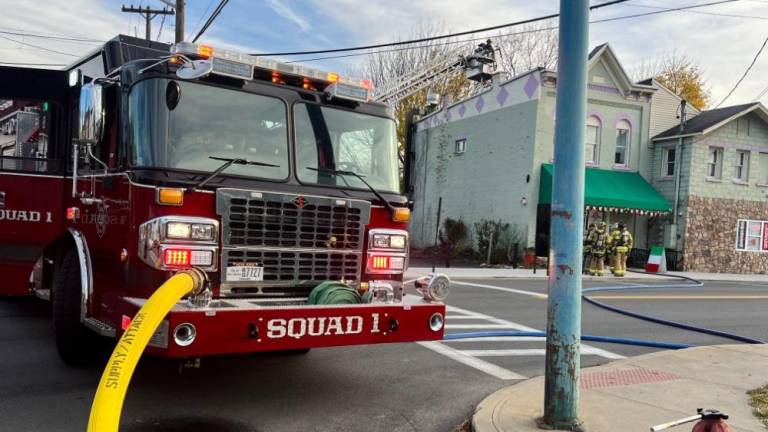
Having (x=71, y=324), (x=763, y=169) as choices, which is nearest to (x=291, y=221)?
(x=71, y=324)

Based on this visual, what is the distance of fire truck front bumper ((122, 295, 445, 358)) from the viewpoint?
3.89m

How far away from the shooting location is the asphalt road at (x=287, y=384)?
4602 millimetres

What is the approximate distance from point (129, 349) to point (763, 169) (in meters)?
29.2

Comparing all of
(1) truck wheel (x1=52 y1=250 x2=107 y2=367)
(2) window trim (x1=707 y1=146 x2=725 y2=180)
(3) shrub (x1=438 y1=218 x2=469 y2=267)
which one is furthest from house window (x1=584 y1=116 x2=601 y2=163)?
(1) truck wheel (x1=52 y1=250 x2=107 y2=367)

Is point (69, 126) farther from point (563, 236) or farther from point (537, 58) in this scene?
point (537, 58)

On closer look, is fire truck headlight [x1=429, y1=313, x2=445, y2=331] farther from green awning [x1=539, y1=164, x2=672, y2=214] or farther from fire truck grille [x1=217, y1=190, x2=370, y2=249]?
green awning [x1=539, y1=164, x2=672, y2=214]

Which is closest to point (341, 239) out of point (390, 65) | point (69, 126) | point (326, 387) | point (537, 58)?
point (326, 387)

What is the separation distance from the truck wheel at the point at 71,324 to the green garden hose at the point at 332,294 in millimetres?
2085

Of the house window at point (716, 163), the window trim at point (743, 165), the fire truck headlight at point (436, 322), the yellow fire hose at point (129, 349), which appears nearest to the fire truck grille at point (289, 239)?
the yellow fire hose at point (129, 349)

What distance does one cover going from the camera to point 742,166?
87.4 feet

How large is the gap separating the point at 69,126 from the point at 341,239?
144 inches

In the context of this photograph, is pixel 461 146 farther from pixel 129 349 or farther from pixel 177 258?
pixel 129 349

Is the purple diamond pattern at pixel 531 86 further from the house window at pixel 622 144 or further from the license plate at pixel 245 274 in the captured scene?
the license plate at pixel 245 274

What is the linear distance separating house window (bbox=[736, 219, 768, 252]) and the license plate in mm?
26665
